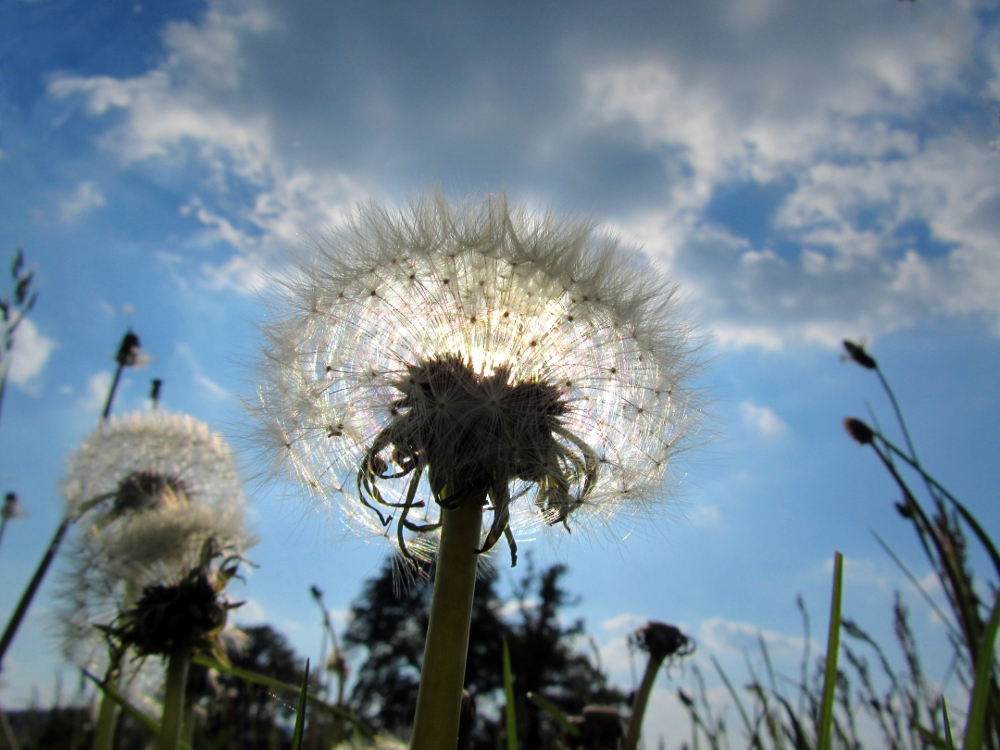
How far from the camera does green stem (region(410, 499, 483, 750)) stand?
1.67 metres

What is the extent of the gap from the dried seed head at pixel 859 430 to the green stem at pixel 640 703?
51.6 inches

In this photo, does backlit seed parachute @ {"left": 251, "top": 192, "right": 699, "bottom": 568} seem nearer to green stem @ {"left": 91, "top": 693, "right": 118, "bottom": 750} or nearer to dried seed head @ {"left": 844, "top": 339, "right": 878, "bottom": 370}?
dried seed head @ {"left": 844, "top": 339, "right": 878, "bottom": 370}

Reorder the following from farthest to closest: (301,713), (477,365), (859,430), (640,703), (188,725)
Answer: (188,725) → (859,430) → (640,703) → (477,365) → (301,713)

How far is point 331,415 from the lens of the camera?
2484 mm

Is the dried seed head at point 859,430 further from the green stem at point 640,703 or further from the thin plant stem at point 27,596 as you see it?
the thin plant stem at point 27,596

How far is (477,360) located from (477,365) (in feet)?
0.07

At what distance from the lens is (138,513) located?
4.21 meters

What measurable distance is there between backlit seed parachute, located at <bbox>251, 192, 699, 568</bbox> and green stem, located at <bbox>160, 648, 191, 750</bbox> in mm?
1130

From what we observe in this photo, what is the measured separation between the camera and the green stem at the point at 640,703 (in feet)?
8.36

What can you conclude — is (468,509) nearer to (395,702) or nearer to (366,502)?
(366,502)

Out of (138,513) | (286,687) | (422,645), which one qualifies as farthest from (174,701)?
(422,645)

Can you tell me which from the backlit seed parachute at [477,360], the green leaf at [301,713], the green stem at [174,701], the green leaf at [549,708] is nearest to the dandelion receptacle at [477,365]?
the backlit seed parachute at [477,360]

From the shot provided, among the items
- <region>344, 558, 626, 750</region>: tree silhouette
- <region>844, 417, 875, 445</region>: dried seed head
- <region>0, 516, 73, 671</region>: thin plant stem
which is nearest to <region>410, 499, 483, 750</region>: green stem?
<region>844, 417, 875, 445</region>: dried seed head

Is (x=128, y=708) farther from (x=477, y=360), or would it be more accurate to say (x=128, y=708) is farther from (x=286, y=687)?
(x=477, y=360)
